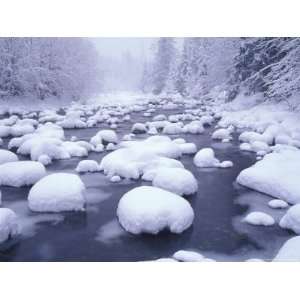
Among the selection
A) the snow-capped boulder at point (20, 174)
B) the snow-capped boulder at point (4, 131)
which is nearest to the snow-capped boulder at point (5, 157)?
the snow-capped boulder at point (20, 174)

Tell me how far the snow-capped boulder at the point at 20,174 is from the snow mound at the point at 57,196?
105 centimetres

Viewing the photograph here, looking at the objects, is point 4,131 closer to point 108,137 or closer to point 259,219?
point 108,137

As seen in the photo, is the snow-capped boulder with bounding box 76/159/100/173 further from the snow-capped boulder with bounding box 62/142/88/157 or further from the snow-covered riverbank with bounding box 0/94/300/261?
the snow-capped boulder with bounding box 62/142/88/157

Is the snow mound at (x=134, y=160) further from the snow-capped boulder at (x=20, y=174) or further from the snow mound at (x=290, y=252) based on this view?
the snow mound at (x=290, y=252)

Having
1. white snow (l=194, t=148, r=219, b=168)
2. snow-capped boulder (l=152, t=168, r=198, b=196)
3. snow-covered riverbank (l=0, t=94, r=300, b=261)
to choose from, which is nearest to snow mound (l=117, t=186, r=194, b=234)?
snow-covered riverbank (l=0, t=94, r=300, b=261)

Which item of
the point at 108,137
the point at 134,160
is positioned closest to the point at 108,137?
the point at 108,137

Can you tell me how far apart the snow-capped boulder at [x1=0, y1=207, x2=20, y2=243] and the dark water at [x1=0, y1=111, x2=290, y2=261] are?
8 centimetres

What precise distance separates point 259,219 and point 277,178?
4.47ft

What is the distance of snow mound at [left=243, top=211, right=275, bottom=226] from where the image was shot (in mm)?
5145

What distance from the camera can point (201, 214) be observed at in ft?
18.3

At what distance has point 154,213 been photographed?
4.80 meters

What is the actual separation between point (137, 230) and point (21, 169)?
9.81ft

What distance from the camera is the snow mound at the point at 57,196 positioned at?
5.53 meters
